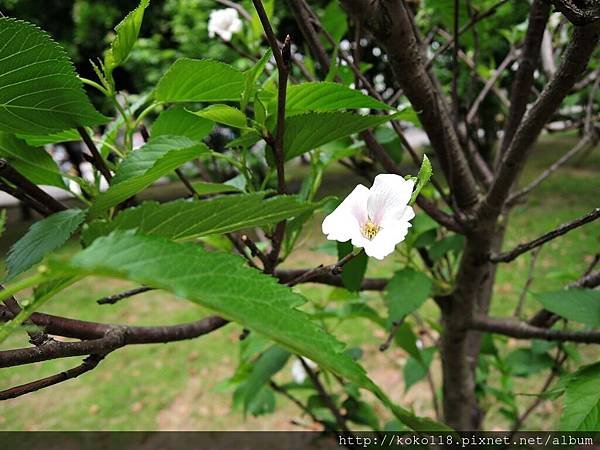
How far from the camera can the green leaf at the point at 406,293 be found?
3.00 feet

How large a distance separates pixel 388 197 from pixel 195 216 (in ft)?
0.58

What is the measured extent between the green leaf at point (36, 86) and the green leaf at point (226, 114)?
118mm

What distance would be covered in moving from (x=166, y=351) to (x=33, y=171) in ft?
10.0

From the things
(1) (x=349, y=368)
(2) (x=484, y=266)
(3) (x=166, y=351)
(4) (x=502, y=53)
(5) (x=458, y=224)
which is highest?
(1) (x=349, y=368)

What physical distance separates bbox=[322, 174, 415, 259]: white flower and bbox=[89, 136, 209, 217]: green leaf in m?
0.15

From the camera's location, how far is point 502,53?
538 centimetres

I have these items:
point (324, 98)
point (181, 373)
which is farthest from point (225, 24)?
point (181, 373)

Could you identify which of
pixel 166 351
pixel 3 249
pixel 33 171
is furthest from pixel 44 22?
pixel 33 171

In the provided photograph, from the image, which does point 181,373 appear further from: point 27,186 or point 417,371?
point 27,186

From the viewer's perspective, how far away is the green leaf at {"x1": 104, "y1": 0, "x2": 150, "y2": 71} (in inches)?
19.1

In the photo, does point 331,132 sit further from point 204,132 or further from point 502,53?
point 502,53

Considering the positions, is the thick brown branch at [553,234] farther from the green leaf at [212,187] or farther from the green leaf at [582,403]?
the green leaf at [212,187]

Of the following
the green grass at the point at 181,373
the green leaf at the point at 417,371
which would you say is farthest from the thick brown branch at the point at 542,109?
the green grass at the point at 181,373

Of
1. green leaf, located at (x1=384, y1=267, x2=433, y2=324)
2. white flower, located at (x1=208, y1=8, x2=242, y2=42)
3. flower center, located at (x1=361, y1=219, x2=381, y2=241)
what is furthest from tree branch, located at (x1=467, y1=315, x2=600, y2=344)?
white flower, located at (x1=208, y1=8, x2=242, y2=42)
